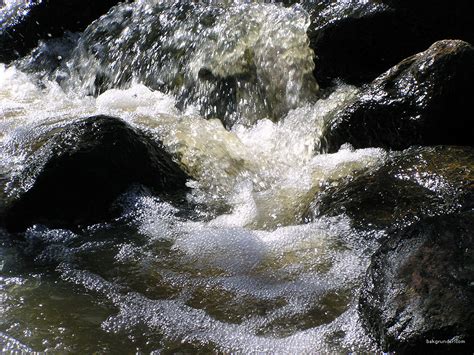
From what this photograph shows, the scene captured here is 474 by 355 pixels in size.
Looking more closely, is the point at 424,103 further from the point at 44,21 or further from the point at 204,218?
the point at 44,21

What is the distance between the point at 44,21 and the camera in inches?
374

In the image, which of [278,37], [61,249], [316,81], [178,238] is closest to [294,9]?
[278,37]

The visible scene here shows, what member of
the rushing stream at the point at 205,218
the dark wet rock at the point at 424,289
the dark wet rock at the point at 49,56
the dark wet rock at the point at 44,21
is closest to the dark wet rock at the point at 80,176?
the rushing stream at the point at 205,218

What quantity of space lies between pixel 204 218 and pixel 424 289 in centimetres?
203

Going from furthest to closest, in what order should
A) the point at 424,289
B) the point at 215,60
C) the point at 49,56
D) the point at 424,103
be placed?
the point at 49,56, the point at 215,60, the point at 424,103, the point at 424,289

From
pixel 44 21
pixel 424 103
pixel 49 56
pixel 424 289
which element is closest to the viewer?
pixel 424 289

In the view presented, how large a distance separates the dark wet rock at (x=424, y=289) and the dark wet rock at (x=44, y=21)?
318 inches

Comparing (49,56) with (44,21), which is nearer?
(49,56)

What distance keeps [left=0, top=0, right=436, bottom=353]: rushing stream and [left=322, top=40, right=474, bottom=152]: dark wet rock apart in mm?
229

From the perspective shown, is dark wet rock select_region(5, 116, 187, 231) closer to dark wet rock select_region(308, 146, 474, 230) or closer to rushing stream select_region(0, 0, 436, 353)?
rushing stream select_region(0, 0, 436, 353)

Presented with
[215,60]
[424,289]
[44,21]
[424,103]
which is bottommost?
[424,103]

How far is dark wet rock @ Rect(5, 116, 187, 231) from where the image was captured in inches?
161

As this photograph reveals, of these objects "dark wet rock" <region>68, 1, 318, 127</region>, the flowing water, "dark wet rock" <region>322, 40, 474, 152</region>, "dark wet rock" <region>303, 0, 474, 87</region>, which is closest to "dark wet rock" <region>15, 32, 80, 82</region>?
the flowing water

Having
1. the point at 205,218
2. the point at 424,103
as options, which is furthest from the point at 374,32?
the point at 205,218
